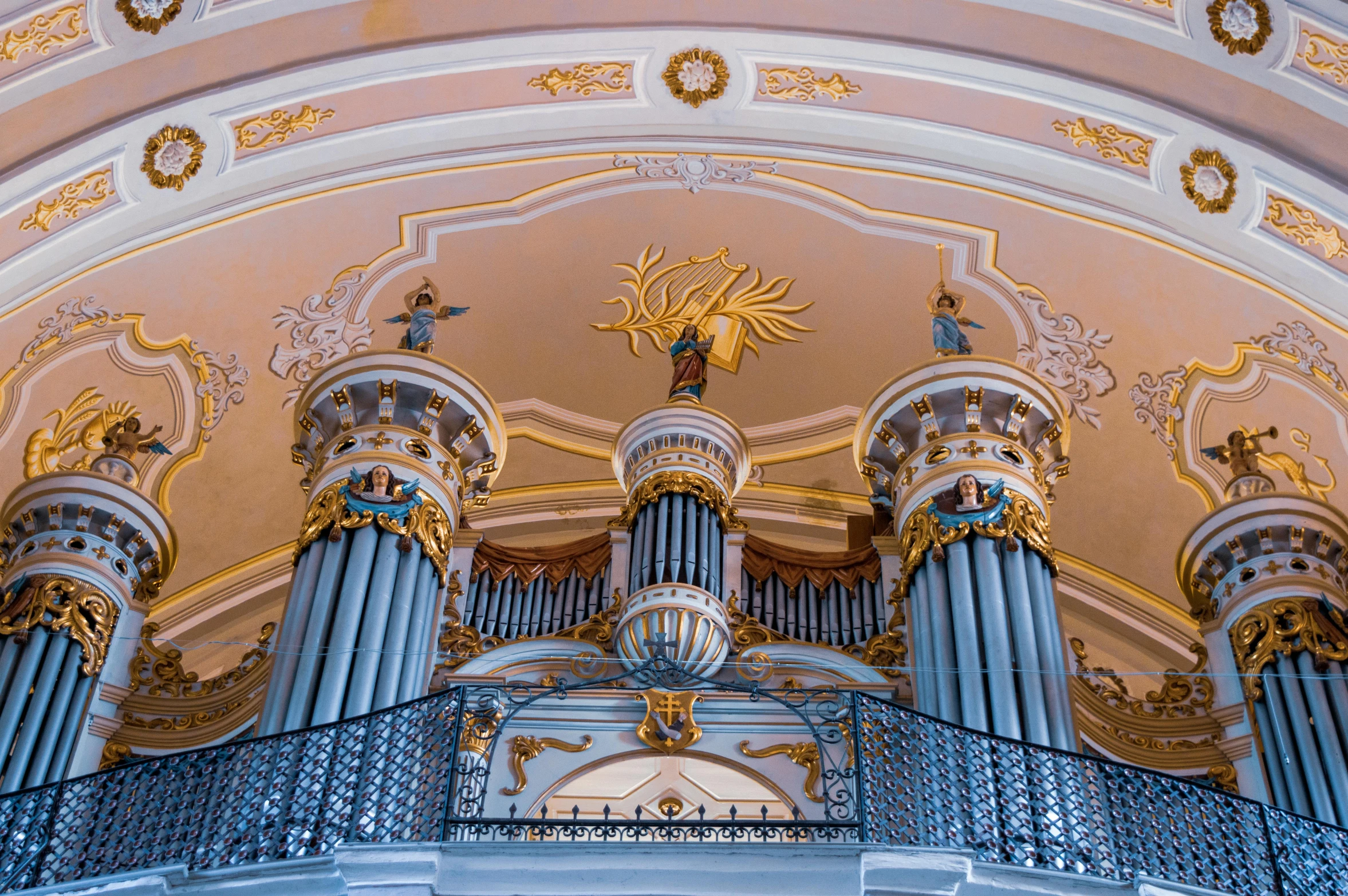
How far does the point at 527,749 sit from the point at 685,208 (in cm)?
522

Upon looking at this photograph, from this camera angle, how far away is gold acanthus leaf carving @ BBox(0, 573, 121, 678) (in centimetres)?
1040

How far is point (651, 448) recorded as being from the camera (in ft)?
38.2

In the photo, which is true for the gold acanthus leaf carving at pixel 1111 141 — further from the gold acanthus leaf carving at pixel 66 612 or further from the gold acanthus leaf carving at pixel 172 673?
the gold acanthus leaf carving at pixel 66 612

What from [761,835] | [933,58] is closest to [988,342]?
[933,58]

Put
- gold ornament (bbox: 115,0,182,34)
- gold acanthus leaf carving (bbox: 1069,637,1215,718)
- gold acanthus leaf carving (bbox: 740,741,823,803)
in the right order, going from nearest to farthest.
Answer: gold acanthus leaf carving (bbox: 740,741,823,803) < gold acanthus leaf carving (bbox: 1069,637,1215,718) < gold ornament (bbox: 115,0,182,34)

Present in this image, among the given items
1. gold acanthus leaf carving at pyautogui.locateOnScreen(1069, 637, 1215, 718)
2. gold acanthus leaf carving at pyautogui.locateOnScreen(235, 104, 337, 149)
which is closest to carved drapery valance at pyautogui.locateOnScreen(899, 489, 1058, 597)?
gold acanthus leaf carving at pyautogui.locateOnScreen(1069, 637, 1215, 718)

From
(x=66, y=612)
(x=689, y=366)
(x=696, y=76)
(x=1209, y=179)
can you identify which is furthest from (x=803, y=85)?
(x=66, y=612)

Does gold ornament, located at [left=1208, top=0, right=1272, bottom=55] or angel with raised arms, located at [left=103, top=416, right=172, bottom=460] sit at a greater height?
gold ornament, located at [left=1208, top=0, right=1272, bottom=55]

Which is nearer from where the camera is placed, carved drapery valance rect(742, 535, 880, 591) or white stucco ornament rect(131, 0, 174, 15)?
carved drapery valance rect(742, 535, 880, 591)

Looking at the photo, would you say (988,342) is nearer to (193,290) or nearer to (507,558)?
(507,558)

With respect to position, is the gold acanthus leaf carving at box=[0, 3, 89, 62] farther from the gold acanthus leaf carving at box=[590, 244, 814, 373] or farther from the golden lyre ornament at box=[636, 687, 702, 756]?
the golden lyre ornament at box=[636, 687, 702, 756]

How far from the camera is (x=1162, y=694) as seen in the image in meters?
10.7

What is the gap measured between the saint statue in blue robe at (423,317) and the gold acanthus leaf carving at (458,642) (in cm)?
184

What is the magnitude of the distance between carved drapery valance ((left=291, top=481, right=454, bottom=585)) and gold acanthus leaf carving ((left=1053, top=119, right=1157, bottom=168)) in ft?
16.5
